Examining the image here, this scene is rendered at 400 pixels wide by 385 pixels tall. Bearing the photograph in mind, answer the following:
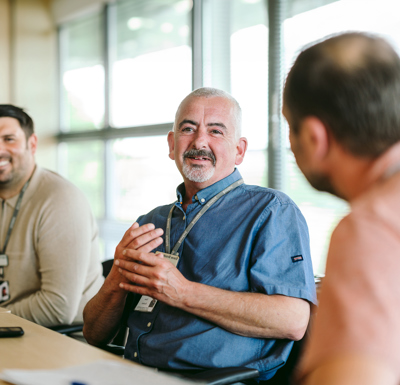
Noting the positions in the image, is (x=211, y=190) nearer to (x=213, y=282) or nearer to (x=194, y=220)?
(x=194, y=220)

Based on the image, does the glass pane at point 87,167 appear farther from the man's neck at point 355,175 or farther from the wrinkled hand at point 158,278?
the man's neck at point 355,175

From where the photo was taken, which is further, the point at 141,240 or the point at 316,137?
the point at 141,240

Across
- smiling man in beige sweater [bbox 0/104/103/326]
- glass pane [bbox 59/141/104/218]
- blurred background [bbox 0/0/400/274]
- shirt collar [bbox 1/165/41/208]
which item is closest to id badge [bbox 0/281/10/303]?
smiling man in beige sweater [bbox 0/104/103/326]

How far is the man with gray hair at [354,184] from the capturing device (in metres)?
→ 0.56

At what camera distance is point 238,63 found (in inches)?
154

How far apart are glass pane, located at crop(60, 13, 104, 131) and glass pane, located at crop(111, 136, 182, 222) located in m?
0.60

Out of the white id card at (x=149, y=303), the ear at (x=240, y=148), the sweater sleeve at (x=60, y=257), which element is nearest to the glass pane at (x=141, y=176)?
the sweater sleeve at (x=60, y=257)

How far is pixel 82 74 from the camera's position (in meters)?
5.82

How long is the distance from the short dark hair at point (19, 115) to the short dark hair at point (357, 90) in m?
2.22

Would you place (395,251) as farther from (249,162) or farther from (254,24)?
(254,24)

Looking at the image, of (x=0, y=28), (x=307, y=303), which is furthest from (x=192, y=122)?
(x=0, y=28)

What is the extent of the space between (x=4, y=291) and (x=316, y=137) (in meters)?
2.05

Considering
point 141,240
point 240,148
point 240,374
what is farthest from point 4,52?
point 240,374

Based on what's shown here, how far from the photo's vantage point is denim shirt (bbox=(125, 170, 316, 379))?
1588 mm
